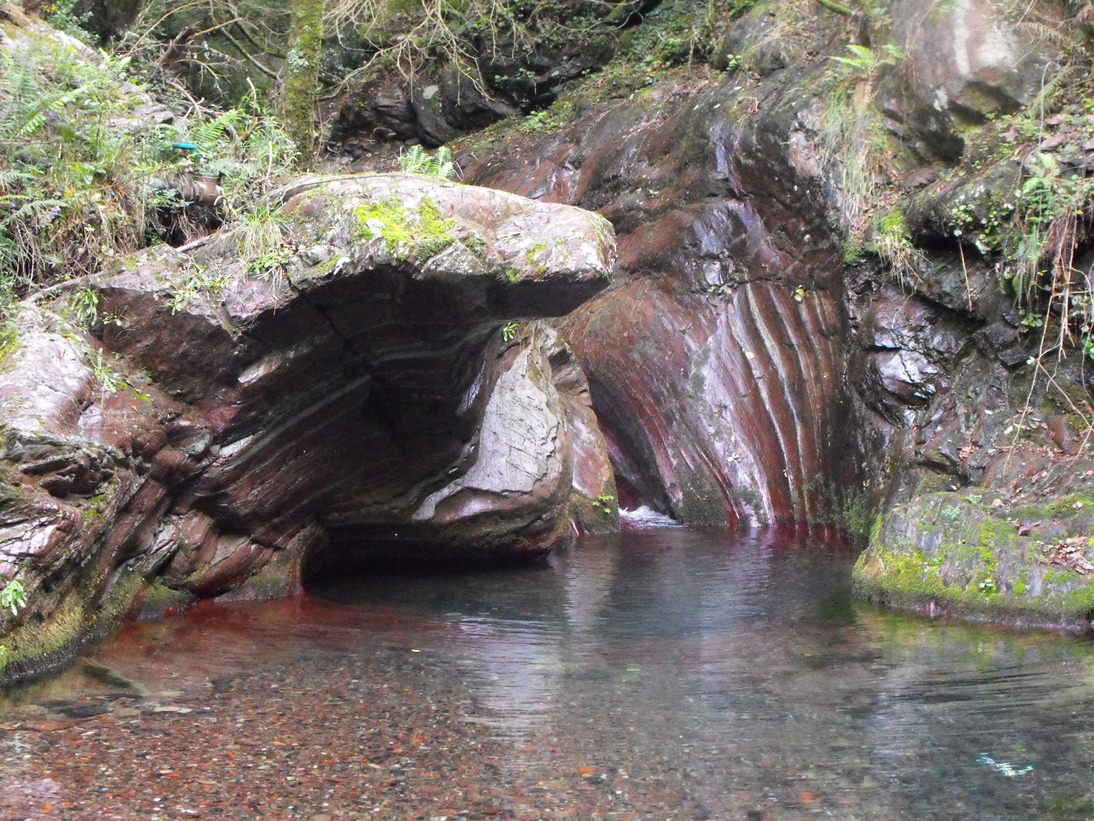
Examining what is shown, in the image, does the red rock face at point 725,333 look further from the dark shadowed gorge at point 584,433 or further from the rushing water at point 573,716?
the rushing water at point 573,716

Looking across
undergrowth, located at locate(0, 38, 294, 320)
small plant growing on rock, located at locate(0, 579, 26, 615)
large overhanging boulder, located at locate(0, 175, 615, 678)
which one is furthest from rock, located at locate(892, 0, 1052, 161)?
small plant growing on rock, located at locate(0, 579, 26, 615)

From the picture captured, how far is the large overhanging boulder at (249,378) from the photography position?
6.28m

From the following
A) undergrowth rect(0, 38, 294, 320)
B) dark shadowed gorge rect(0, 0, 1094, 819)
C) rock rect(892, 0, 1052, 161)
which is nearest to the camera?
dark shadowed gorge rect(0, 0, 1094, 819)

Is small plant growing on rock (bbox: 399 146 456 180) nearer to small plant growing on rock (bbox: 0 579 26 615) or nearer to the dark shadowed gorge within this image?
the dark shadowed gorge

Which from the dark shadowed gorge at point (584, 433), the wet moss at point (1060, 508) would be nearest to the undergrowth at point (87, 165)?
the dark shadowed gorge at point (584, 433)

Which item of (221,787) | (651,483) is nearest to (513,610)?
(221,787)

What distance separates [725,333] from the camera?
13516mm

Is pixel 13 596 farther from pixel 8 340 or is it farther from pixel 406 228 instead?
pixel 406 228

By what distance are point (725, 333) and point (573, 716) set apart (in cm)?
887

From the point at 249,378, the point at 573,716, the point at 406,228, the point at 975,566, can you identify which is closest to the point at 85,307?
the point at 249,378

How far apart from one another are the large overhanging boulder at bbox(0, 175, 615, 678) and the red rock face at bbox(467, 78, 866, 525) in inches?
189

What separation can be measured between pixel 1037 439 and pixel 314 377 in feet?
20.3

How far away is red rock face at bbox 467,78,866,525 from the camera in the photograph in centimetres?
1259

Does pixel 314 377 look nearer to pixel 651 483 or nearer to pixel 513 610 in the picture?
pixel 513 610
